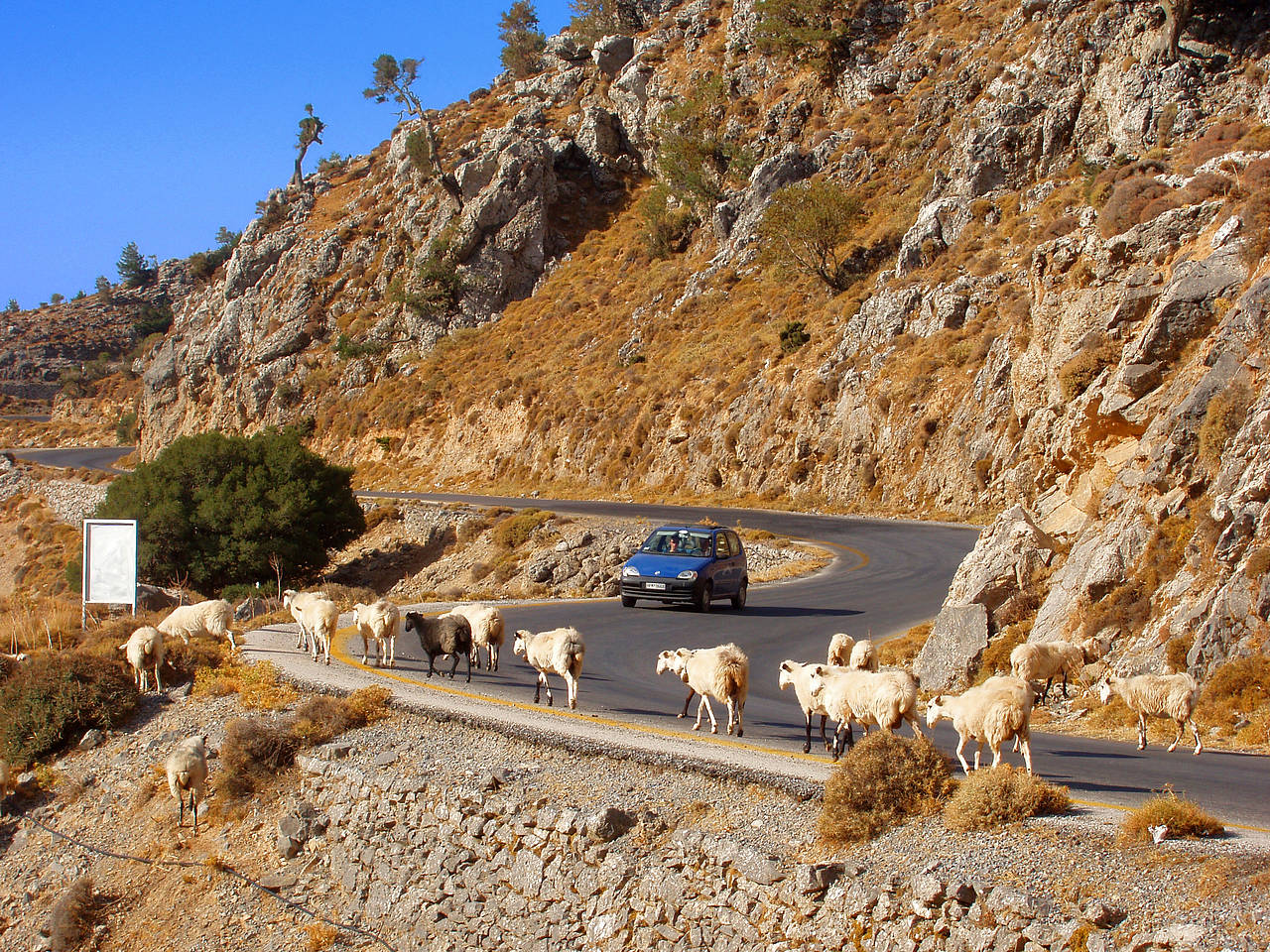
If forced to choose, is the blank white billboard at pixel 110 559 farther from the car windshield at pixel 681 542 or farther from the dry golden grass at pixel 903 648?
the dry golden grass at pixel 903 648

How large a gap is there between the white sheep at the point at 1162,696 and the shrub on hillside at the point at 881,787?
3.57m

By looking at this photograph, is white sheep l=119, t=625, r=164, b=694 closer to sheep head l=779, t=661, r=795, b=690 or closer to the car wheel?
the car wheel

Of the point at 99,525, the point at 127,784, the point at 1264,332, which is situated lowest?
the point at 127,784

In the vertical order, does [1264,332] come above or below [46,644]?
above

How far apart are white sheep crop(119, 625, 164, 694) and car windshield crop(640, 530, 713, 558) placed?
37.0 ft

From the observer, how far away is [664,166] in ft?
248

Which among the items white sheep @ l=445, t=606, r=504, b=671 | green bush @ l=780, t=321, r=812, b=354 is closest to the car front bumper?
white sheep @ l=445, t=606, r=504, b=671

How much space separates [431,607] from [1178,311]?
18832mm

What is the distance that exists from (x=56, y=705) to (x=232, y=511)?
28431 mm

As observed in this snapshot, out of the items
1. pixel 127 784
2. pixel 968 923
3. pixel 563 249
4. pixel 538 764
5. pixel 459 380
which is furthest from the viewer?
pixel 563 249

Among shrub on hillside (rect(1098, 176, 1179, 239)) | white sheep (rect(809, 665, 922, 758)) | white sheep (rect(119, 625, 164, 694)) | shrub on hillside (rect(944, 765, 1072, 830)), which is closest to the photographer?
shrub on hillside (rect(944, 765, 1072, 830))

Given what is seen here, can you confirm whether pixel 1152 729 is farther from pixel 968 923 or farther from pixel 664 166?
pixel 664 166

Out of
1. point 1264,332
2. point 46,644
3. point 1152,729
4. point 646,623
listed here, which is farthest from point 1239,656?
point 46,644

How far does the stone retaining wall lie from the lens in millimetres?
7234
